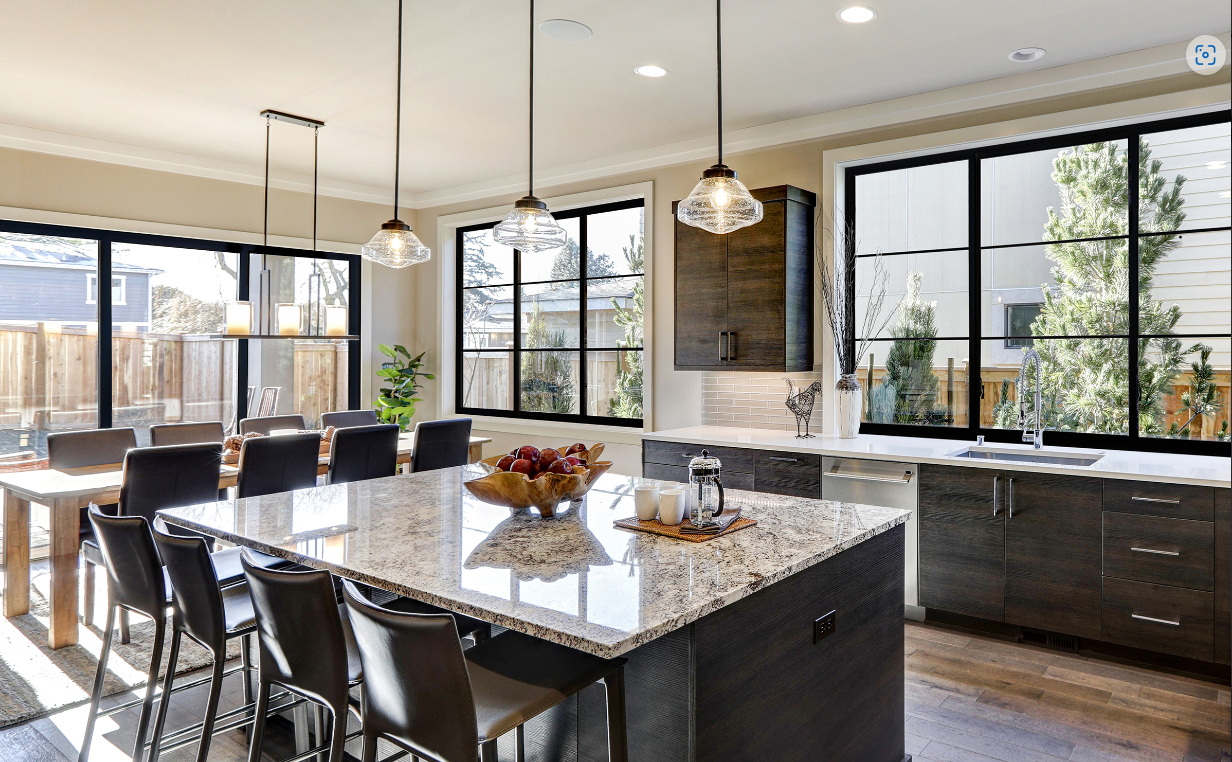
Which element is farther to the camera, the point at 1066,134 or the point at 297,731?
the point at 1066,134

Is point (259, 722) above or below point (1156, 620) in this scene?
above

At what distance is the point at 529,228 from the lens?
8.68 ft

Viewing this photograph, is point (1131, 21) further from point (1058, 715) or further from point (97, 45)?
point (97, 45)

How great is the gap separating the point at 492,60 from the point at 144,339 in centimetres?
352

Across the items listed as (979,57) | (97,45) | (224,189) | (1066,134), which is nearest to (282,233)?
(224,189)

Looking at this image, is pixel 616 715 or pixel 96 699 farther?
pixel 96 699

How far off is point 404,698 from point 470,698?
0.15 meters

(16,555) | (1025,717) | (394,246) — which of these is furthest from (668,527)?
(16,555)

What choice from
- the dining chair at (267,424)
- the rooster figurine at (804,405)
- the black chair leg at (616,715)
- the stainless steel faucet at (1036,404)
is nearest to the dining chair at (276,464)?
the dining chair at (267,424)

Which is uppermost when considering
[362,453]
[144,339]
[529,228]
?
[529,228]

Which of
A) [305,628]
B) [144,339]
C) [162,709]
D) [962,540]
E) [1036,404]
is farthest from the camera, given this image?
[144,339]

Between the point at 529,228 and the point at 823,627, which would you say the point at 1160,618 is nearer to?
the point at 823,627

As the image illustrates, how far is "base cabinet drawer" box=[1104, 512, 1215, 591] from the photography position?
299 centimetres

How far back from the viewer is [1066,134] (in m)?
3.84
